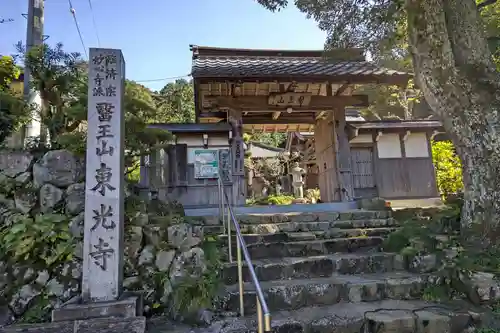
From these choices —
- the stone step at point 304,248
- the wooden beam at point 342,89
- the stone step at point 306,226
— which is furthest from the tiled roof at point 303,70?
the stone step at point 304,248

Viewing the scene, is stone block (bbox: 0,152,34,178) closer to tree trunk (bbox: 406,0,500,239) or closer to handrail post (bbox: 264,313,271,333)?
handrail post (bbox: 264,313,271,333)

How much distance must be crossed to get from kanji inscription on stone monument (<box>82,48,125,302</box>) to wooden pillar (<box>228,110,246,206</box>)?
4.83 m

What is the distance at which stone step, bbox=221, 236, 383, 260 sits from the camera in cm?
474

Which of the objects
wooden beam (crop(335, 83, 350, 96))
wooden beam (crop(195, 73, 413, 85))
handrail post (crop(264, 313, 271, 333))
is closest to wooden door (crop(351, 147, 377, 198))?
wooden beam (crop(335, 83, 350, 96))

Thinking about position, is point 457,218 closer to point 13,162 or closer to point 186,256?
point 186,256

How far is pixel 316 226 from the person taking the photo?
5.78 meters

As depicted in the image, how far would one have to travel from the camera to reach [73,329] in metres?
3.01

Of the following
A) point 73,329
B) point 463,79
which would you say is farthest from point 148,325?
point 463,79

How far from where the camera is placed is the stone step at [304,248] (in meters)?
4.74

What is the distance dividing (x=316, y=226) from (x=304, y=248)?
43.5 inches

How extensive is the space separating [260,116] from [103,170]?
7331 millimetres

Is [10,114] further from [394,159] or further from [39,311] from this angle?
[394,159]

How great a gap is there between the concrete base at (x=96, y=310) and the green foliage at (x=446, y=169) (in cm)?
1182

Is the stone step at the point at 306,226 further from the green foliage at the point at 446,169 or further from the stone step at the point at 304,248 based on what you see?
the green foliage at the point at 446,169
